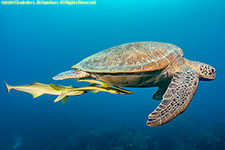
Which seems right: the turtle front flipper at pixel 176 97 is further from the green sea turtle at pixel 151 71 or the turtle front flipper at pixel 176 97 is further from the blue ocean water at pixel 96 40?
the blue ocean water at pixel 96 40

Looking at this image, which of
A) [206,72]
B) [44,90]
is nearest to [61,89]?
[44,90]

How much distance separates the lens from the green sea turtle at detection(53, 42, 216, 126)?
6.47 ft

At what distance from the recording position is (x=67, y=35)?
80.7 metres

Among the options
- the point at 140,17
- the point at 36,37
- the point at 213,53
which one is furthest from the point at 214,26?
the point at 36,37

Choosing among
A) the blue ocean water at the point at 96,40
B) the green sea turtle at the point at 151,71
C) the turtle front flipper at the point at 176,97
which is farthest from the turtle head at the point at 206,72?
the blue ocean water at the point at 96,40

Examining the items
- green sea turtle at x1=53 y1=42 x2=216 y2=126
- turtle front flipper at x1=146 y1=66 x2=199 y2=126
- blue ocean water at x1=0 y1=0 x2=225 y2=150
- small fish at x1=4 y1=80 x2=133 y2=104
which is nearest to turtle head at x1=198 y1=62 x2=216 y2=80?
green sea turtle at x1=53 y1=42 x2=216 y2=126

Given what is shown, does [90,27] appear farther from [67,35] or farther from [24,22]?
[24,22]

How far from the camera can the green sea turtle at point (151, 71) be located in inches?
77.7

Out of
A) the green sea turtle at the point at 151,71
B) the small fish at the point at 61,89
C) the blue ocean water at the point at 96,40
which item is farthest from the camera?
the blue ocean water at the point at 96,40

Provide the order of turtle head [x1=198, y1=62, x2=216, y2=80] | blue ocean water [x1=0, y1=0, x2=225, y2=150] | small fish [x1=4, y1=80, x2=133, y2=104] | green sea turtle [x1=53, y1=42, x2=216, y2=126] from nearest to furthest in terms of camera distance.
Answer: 1. small fish [x1=4, y1=80, x2=133, y2=104]
2. green sea turtle [x1=53, y1=42, x2=216, y2=126]
3. turtle head [x1=198, y1=62, x2=216, y2=80]
4. blue ocean water [x1=0, y1=0, x2=225, y2=150]

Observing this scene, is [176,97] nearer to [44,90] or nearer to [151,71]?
[151,71]

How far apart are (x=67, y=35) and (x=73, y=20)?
976cm

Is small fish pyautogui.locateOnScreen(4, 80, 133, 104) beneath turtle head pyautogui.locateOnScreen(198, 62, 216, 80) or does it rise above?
above

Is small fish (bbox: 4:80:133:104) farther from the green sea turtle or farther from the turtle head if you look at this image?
the turtle head
